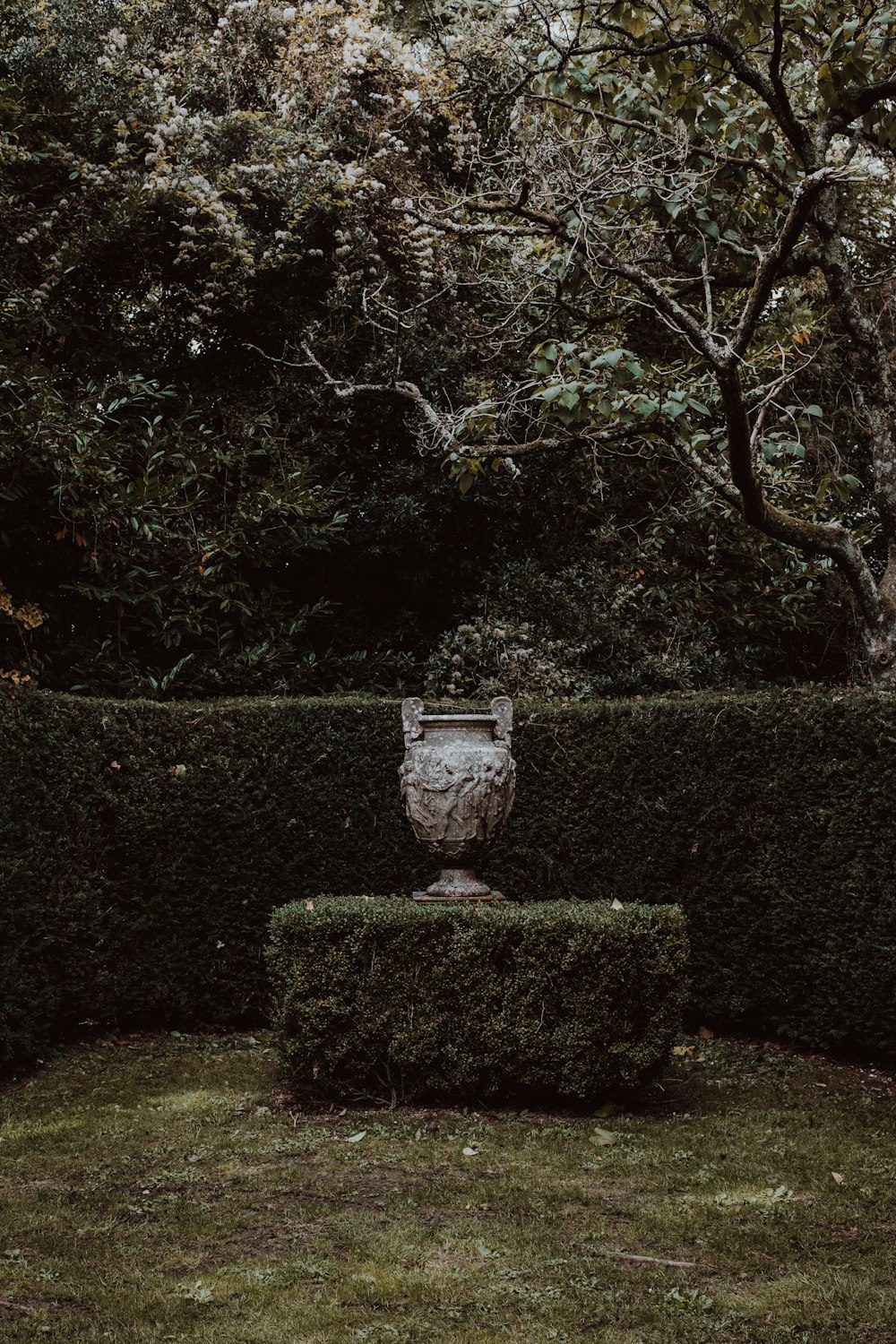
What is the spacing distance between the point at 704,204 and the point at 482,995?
4384mm

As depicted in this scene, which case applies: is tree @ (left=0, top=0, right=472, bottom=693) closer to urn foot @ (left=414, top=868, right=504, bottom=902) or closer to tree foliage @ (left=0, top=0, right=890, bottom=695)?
tree foliage @ (left=0, top=0, right=890, bottom=695)

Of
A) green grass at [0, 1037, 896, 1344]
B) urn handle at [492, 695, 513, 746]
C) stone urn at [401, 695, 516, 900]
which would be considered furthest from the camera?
urn handle at [492, 695, 513, 746]

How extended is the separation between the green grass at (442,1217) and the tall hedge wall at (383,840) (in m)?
0.82

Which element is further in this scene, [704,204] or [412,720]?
[412,720]

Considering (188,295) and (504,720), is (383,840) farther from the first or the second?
(188,295)

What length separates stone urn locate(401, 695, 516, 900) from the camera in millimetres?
6602

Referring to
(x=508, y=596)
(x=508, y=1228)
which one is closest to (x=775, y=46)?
(x=508, y=1228)

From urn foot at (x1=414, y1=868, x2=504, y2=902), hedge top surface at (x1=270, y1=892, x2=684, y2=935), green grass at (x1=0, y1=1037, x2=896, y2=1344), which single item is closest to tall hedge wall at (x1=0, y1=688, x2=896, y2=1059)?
green grass at (x1=0, y1=1037, x2=896, y2=1344)

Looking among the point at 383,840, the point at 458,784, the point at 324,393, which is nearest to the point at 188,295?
the point at 324,393

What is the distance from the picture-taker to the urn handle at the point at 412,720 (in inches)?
267

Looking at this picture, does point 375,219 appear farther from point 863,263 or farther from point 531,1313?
point 531,1313

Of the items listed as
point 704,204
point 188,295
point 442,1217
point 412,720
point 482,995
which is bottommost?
point 442,1217

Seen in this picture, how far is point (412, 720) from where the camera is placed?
680 centimetres

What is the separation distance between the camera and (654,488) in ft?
39.5
